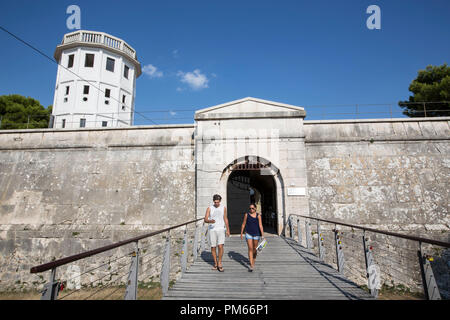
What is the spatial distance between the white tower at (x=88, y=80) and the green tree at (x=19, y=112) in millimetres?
1888

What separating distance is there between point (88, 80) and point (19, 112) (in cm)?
692

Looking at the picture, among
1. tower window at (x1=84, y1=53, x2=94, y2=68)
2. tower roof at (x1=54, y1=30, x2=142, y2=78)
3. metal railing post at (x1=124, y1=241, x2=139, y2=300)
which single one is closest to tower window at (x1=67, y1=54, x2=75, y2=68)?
tower roof at (x1=54, y1=30, x2=142, y2=78)

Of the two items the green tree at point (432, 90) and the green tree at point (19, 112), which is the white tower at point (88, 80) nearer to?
the green tree at point (19, 112)

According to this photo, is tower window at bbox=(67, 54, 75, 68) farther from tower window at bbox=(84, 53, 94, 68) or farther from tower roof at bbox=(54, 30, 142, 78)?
tower window at bbox=(84, 53, 94, 68)

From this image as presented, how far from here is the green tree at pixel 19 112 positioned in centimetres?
2088

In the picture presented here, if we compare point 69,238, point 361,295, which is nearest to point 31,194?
point 69,238

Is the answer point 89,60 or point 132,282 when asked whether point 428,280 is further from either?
point 89,60

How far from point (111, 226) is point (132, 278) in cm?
780

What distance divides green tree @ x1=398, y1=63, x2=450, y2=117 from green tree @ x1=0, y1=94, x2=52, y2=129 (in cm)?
3116

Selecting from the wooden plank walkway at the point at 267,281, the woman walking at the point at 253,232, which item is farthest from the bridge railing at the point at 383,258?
the woman walking at the point at 253,232

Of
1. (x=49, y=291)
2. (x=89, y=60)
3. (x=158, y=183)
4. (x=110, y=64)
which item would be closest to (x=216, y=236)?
(x=49, y=291)

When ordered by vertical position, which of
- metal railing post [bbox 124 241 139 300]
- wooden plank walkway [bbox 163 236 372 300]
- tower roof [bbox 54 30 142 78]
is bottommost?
wooden plank walkway [bbox 163 236 372 300]

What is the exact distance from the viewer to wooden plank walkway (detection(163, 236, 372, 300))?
4200 mm

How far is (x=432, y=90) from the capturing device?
55.9 feet
